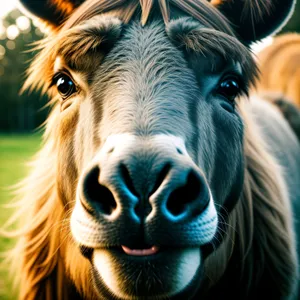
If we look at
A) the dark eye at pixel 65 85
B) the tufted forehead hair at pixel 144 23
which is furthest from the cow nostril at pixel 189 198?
the dark eye at pixel 65 85

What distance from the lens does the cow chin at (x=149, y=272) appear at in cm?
184

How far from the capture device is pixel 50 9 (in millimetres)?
3014

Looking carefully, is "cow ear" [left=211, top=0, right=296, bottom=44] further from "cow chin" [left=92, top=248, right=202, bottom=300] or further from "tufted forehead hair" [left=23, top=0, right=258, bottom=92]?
"cow chin" [left=92, top=248, right=202, bottom=300]

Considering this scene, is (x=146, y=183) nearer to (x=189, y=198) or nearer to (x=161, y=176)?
(x=161, y=176)

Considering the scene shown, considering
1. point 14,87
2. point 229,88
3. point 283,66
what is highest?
point 283,66

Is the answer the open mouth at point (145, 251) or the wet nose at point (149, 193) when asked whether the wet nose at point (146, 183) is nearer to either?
the wet nose at point (149, 193)

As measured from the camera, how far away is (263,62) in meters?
7.64

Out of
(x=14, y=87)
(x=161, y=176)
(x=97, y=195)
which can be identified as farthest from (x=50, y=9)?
(x=14, y=87)

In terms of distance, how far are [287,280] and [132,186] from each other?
2127mm

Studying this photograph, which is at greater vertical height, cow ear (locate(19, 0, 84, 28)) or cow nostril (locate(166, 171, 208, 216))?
cow ear (locate(19, 0, 84, 28))

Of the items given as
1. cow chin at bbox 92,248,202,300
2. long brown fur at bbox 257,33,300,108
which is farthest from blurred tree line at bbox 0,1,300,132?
cow chin at bbox 92,248,202,300

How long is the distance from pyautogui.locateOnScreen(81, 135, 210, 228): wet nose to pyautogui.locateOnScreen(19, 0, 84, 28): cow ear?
166 centimetres

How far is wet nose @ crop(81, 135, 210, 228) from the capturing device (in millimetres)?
1669

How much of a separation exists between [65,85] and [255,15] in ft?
4.96
